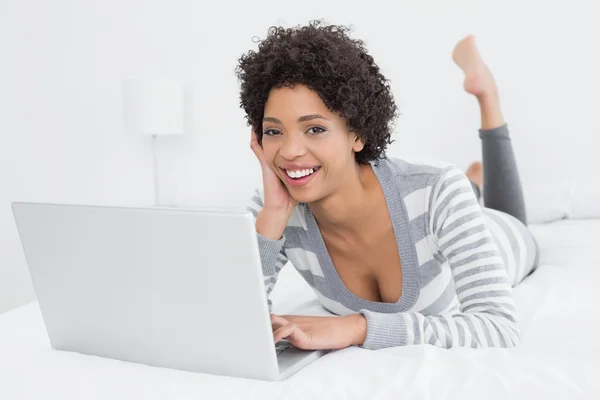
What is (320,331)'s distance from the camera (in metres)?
1.13

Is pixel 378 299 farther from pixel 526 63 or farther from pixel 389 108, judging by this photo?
pixel 526 63

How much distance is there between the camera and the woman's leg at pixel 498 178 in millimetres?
1985

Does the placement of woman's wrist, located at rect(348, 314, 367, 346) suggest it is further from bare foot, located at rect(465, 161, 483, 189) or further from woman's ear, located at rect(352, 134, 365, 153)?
bare foot, located at rect(465, 161, 483, 189)

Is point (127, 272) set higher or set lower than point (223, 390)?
higher

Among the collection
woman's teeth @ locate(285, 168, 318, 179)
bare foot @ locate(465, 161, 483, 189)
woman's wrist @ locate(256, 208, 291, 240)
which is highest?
woman's teeth @ locate(285, 168, 318, 179)

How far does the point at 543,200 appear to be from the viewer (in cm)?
270

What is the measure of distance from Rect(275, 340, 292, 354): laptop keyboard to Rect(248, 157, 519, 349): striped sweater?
13 cm

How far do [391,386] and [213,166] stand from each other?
2792 millimetres

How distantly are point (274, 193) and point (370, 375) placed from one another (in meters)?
0.49

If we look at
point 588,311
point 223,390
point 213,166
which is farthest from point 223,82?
point 223,390

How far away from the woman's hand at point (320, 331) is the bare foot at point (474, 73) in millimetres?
1521

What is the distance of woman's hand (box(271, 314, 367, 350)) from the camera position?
110 centimetres

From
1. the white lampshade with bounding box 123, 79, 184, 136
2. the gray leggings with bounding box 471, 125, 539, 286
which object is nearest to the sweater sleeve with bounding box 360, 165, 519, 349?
the gray leggings with bounding box 471, 125, 539, 286

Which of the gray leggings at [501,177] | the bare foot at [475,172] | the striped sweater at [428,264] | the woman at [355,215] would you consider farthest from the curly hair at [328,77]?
the bare foot at [475,172]
